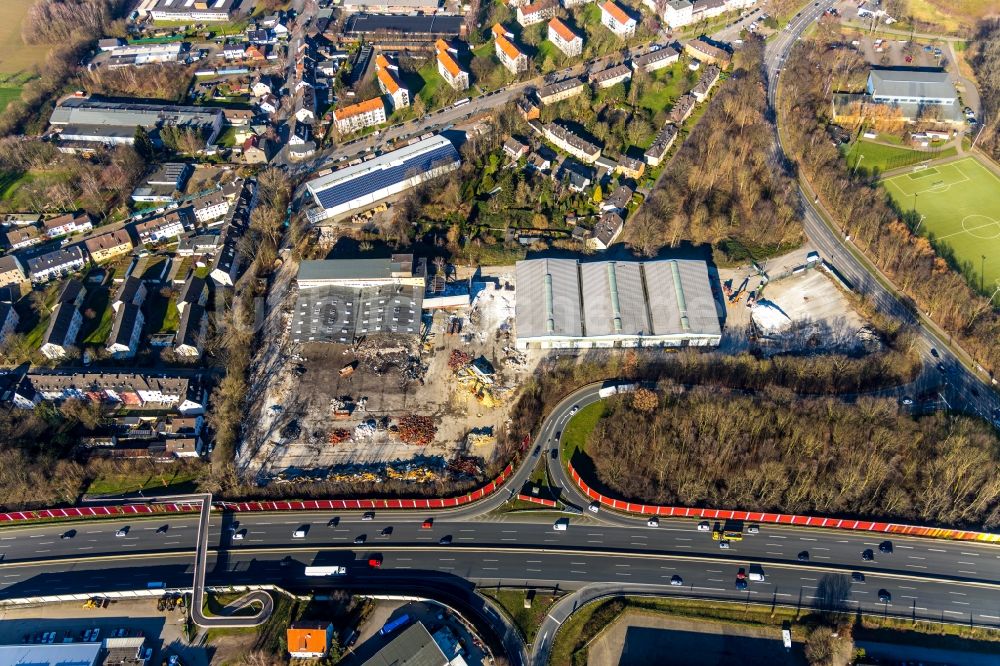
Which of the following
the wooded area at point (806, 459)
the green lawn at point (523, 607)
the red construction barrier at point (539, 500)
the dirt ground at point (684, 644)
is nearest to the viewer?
the dirt ground at point (684, 644)

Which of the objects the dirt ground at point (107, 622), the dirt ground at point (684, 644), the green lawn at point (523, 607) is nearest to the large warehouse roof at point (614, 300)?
the green lawn at point (523, 607)

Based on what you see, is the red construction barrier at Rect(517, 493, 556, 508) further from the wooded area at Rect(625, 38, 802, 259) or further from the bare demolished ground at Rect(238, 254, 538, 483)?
the wooded area at Rect(625, 38, 802, 259)

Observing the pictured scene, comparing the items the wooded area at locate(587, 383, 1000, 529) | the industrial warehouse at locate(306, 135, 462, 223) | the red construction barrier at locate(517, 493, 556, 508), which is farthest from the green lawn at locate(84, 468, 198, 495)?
the wooded area at locate(587, 383, 1000, 529)

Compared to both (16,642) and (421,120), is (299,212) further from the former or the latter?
(16,642)

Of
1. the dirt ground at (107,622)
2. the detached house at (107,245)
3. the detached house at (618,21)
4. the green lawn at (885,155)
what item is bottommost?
the dirt ground at (107,622)

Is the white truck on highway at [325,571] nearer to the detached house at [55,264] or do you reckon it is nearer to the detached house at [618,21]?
the detached house at [55,264]

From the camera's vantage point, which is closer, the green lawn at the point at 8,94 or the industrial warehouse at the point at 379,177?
the industrial warehouse at the point at 379,177

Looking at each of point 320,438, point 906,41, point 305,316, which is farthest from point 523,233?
point 906,41
